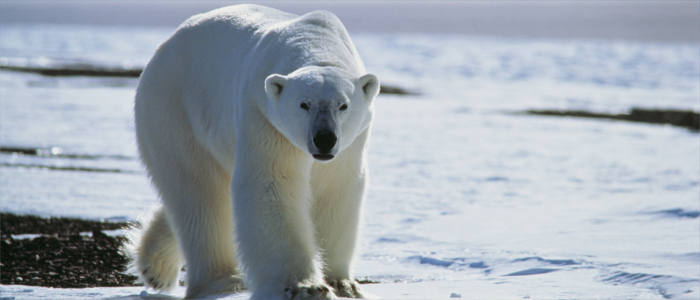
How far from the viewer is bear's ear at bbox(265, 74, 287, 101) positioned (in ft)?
9.89

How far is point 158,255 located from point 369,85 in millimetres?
1873

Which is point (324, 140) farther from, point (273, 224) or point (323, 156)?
point (273, 224)

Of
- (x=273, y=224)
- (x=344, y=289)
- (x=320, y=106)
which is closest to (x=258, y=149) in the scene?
(x=273, y=224)

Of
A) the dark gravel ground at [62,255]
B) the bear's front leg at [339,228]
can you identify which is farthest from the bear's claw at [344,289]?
the dark gravel ground at [62,255]

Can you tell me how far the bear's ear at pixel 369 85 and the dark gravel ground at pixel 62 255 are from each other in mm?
2134

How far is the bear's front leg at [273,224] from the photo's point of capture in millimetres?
3225

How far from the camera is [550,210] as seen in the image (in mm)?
6477

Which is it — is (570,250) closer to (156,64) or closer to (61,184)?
(156,64)

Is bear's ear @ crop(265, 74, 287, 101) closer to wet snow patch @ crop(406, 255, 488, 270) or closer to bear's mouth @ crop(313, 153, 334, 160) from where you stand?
bear's mouth @ crop(313, 153, 334, 160)

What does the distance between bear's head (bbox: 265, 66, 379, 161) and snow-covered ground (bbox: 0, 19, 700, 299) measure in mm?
916

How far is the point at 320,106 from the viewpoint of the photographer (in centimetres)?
291

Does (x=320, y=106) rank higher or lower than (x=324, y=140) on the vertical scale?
higher

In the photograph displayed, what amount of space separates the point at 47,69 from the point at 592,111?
14.2 meters

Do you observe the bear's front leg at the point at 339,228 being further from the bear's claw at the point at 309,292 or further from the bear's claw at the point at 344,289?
the bear's claw at the point at 309,292
